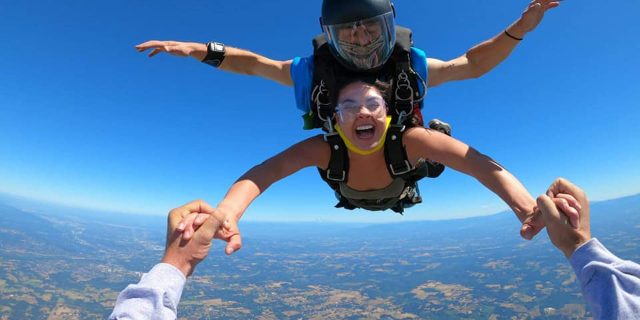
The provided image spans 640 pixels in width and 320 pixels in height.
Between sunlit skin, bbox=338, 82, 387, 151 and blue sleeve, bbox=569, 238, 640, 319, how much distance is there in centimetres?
170

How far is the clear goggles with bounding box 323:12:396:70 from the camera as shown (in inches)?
109

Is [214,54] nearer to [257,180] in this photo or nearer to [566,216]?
[257,180]

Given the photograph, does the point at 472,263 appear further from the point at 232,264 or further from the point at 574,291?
the point at 232,264

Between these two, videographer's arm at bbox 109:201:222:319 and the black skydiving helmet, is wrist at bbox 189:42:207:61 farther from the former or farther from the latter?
videographer's arm at bbox 109:201:222:319

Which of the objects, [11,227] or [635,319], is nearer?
[635,319]

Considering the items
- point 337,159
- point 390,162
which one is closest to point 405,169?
point 390,162

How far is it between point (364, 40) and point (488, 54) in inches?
50.3

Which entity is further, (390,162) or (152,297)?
(390,162)

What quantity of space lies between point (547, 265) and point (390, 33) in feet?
421

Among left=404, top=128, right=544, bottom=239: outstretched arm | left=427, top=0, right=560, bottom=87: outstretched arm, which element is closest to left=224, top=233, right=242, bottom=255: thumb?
left=404, top=128, right=544, bottom=239: outstretched arm

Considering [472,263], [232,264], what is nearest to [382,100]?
[472,263]

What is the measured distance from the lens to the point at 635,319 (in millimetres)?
1072

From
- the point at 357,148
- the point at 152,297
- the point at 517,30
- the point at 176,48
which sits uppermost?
the point at 517,30

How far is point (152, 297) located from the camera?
1.26 meters
